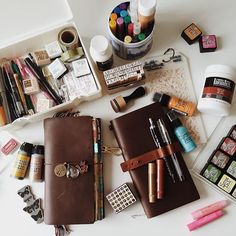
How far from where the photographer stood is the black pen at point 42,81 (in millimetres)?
907

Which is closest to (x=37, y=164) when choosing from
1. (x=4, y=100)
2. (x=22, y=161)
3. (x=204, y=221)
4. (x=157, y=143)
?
(x=22, y=161)

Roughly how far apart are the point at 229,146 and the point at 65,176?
0.37 meters

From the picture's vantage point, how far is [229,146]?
866mm

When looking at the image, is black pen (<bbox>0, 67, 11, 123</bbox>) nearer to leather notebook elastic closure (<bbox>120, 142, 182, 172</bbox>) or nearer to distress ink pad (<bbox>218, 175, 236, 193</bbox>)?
leather notebook elastic closure (<bbox>120, 142, 182, 172</bbox>)

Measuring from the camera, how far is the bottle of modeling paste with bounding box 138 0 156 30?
801 mm

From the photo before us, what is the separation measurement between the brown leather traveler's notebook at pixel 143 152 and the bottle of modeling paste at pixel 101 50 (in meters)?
0.13

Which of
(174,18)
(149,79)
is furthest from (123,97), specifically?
(174,18)

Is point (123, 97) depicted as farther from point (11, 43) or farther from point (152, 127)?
point (11, 43)

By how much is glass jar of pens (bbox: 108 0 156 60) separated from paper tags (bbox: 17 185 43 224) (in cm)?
39

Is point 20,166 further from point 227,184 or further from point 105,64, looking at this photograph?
point 227,184

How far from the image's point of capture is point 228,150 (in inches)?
34.1

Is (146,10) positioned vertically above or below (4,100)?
above

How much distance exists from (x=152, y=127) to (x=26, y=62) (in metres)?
0.34

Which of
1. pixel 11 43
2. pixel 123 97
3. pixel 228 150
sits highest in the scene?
pixel 11 43
